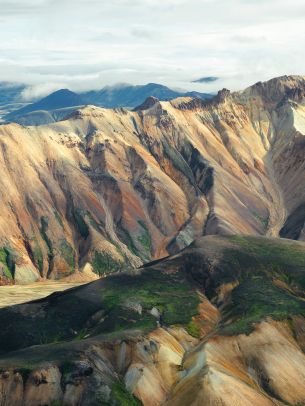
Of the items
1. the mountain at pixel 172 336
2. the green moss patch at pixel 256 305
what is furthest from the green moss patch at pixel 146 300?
the green moss patch at pixel 256 305

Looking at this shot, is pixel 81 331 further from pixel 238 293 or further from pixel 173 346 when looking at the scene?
pixel 238 293

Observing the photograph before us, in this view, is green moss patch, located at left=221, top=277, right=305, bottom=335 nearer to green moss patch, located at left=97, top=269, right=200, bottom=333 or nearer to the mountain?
the mountain

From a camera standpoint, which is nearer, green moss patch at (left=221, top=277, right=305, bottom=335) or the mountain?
the mountain

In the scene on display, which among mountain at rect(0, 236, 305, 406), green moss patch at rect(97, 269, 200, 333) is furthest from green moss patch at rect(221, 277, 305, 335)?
green moss patch at rect(97, 269, 200, 333)

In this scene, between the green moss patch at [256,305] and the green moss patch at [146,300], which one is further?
the green moss patch at [146,300]

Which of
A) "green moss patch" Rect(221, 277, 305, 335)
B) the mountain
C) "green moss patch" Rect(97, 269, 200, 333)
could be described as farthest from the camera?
"green moss patch" Rect(97, 269, 200, 333)

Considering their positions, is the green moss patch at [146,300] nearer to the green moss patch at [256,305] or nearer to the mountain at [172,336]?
the mountain at [172,336]

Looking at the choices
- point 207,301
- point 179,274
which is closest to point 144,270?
point 179,274

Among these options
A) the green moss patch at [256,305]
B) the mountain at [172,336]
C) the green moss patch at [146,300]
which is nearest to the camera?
the mountain at [172,336]
